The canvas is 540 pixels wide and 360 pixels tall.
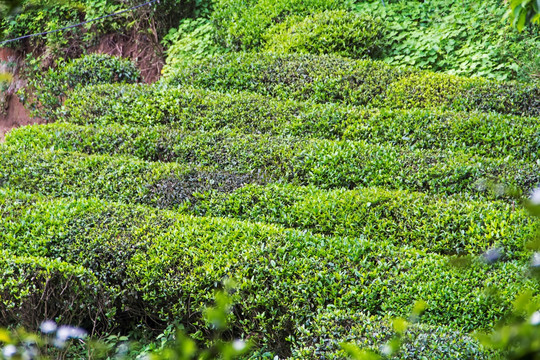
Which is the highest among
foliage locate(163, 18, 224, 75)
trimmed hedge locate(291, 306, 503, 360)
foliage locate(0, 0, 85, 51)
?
foliage locate(0, 0, 85, 51)

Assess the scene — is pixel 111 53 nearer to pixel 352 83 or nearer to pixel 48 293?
pixel 352 83

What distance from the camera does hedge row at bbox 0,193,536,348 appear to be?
13.0ft

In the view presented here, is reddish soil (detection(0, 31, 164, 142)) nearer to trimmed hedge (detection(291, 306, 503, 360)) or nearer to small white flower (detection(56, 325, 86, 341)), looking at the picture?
small white flower (detection(56, 325, 86, 341))

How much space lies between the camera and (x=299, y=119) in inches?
281

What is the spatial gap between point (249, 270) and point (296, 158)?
6.97 ft

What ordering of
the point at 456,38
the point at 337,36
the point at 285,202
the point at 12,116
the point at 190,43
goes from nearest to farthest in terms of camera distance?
the point at 285,202, the point at 456,38, the point at 337,36, the point at 190,43, the point at 12,116

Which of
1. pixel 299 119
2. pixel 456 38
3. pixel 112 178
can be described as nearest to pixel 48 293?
pixel 112 178

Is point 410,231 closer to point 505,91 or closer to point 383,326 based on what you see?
point 383,326

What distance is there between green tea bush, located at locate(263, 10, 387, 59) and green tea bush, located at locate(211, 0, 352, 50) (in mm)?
605

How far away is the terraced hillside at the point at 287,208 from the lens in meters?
4.04

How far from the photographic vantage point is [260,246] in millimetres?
4527

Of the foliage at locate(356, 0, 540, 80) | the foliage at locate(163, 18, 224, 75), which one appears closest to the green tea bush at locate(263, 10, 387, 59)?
the foliage at locate(356, 0, 540, 80)

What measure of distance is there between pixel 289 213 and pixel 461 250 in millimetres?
1587

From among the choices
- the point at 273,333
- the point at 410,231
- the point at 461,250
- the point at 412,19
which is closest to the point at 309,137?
the point at 410,231
